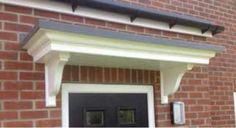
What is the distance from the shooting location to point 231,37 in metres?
5.28

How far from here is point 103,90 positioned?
3.38 m

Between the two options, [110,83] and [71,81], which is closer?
[71,81]

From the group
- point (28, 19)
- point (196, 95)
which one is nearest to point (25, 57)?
point (28, 19)

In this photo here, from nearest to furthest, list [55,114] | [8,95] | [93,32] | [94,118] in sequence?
[93,32] < [8,95] < [55,114] < [94,118]

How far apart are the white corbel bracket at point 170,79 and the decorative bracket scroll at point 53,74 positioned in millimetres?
1188

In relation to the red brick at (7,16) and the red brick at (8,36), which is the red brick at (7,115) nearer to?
the red brick at (8,36)

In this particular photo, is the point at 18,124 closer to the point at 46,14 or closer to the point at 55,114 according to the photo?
the point at 55,114

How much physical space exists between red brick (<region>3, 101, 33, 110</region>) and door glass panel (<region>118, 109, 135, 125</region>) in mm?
915

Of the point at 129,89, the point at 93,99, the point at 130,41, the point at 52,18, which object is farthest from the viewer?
the point at 129,89

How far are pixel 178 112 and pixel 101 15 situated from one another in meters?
1.26

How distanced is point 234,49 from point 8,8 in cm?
339

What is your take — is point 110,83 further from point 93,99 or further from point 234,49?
point 234,49

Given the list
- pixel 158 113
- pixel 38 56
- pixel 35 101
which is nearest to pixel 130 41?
pixel 38 56

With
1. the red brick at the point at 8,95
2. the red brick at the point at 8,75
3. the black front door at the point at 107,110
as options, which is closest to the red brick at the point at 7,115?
the red brick at the point at 8,95
